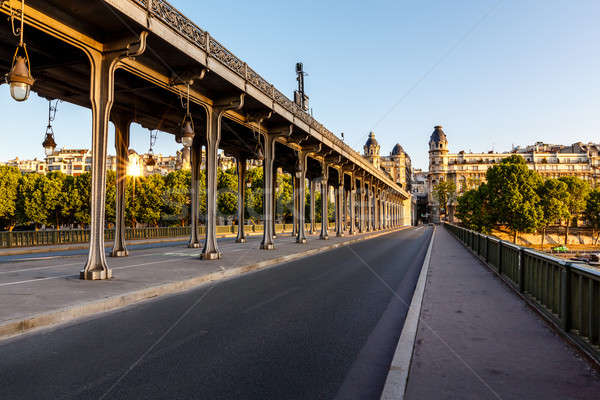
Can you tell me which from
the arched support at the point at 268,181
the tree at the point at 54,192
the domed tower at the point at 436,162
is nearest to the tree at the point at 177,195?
the tree at the point at 54,192

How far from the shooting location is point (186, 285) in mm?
10680

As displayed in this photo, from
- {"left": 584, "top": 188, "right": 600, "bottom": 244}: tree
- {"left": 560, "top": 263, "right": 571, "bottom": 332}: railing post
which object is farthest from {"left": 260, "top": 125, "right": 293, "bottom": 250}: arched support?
A: {"left": 584, "top": 188, "right": 600, "bottom": 244}: tree

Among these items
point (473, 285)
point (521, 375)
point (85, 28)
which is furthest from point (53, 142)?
point (521, 375)

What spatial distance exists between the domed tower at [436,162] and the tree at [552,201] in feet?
248

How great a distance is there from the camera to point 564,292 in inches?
220

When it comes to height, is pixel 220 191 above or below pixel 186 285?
above

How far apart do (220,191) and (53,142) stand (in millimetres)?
54528

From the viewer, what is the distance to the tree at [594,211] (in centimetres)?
9093

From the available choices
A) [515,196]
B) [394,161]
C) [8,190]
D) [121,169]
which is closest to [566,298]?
[121,169]

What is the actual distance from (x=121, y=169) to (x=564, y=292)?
1627 cm

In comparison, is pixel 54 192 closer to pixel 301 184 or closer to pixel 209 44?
pixel 301 184

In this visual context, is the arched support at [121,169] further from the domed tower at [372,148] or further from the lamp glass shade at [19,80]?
the domed tower at [372,148]

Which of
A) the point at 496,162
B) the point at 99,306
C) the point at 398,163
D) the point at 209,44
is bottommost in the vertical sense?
the point at 99,306

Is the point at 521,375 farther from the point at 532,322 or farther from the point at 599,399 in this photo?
the point at 532,322
